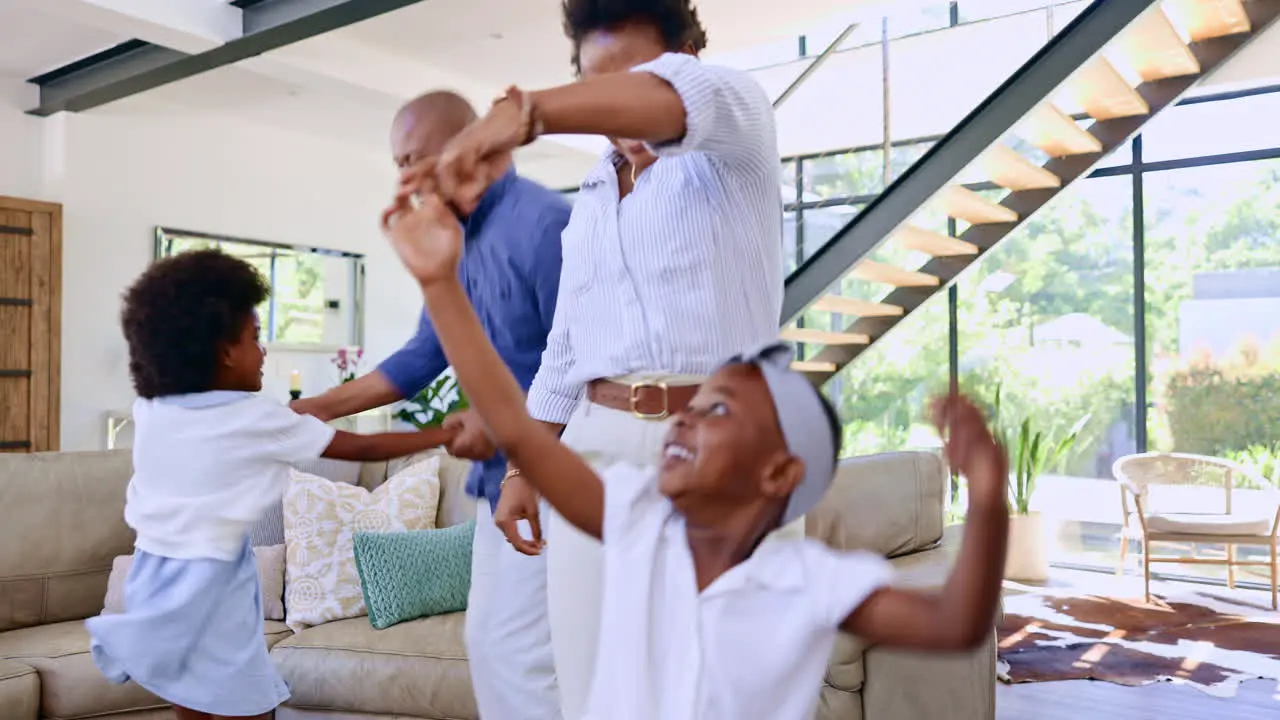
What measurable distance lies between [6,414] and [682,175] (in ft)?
19.9

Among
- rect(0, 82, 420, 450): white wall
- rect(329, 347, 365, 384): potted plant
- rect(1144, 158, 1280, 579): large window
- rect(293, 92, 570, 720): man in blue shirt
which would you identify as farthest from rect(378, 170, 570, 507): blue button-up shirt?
rect(1144, 158, 1280, 579): large window

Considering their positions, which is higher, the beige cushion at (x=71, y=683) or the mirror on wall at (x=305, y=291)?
the mirror on wall at (x=305, y=291)

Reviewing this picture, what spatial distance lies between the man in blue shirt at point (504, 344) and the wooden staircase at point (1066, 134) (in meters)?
3.70

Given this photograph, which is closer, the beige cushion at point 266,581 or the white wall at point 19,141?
the beige cushion at point 266,581

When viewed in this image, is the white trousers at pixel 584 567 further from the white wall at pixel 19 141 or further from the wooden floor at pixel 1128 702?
the white wall at pixel 19 141

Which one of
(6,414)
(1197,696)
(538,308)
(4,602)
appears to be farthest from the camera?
(6,414)

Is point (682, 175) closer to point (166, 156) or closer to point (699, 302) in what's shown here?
point (699, 302)

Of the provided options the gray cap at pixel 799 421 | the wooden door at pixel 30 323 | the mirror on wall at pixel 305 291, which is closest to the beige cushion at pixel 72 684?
the gray cap at pixel 799 421

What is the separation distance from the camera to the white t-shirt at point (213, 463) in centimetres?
181

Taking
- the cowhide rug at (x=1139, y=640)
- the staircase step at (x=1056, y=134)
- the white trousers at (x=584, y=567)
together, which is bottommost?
the cowhide rug at (x=1139, y=640)

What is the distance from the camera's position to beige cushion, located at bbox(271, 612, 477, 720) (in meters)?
2.75

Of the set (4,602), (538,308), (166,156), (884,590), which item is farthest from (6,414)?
(884,590)

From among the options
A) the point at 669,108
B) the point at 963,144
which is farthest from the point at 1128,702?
the point at 669,108

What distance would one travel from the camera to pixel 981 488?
828mm
